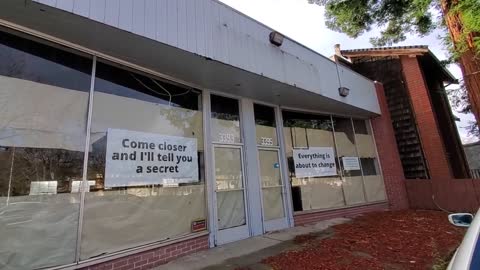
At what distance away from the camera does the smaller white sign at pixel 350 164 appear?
9.45m

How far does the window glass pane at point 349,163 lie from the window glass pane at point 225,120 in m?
4.19

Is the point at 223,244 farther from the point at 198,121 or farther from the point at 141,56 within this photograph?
the point at 141,56

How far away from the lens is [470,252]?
1625mm

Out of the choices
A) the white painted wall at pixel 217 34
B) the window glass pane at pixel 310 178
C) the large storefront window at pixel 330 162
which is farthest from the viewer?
the large storefront window at pixel 330 162

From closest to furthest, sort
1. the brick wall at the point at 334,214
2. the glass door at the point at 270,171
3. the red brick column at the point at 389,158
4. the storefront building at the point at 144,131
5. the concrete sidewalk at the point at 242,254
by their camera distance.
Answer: the storefront building at the point at 144,131, the concrete sidewalk at the point at 242,254, the glass door at the point at 270,171, the brick wall at the point at 334,214, the red brick column at the point at 389,158

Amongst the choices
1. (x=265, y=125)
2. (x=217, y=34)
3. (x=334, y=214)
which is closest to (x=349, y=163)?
(x=334, y=214)

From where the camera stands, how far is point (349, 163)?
9594 mm

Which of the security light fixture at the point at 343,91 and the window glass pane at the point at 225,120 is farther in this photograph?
the security light fixture at the point at 343,91

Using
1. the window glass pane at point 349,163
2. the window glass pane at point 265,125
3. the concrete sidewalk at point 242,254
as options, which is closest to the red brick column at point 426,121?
the window glass pane at point 349,163

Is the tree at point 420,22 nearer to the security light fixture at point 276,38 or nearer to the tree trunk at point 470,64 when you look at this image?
the tree trunk at point 470,64

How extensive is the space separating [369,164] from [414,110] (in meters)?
3.02

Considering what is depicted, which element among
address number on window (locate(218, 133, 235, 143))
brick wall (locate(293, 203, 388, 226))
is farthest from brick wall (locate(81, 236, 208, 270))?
brick wall (locate(293, 203, 388, 226))

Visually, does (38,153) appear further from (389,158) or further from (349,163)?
(389,158)

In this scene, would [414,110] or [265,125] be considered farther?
[414,110]
